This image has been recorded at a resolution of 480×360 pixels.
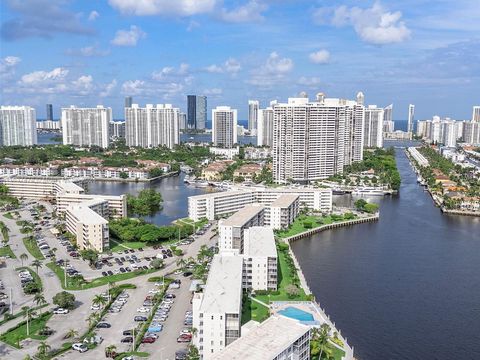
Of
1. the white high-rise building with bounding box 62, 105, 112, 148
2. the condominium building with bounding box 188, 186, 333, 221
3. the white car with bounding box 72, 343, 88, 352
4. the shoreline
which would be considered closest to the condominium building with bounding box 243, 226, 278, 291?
the shoreline

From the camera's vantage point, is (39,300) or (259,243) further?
(259,243)

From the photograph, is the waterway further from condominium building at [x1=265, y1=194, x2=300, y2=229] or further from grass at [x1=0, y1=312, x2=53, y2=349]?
grass at [x1=0, y1=312, x2=53, y2=349]

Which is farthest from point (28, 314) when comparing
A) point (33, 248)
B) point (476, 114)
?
point (476, 114)

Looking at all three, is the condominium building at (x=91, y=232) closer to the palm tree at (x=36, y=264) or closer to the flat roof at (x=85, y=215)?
the flat roof at (x=85, y=215)

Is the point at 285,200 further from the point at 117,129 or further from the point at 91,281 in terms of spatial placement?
the point at 117,129

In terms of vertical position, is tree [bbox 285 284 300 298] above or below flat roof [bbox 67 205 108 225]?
below
